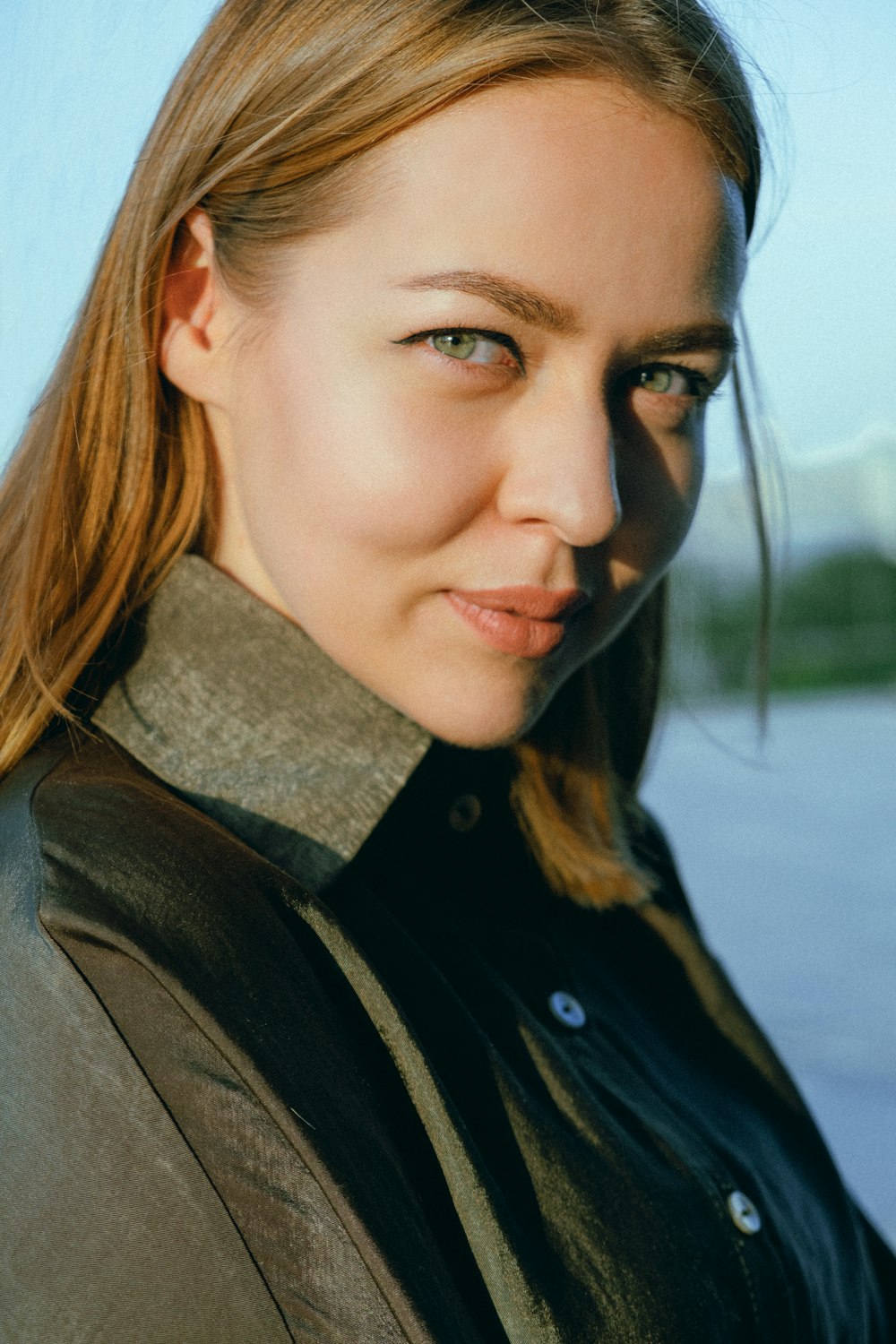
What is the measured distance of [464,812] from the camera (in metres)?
1.38

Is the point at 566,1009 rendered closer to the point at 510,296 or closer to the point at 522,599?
the point at 522,599

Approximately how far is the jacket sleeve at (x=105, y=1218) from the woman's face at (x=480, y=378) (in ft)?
1.40

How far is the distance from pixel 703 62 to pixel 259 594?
60 centimetres

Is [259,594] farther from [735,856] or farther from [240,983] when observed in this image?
[735,856]

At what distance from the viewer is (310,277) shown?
1078 mm

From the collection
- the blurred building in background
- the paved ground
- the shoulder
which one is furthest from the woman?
the blurred building in background

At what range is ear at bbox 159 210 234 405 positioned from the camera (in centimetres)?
119

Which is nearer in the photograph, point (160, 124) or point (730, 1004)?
point (160, 124)

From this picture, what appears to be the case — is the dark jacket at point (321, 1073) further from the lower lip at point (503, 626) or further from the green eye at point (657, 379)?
the green eye at point (657, 379)

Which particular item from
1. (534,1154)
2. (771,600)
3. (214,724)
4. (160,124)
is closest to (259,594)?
(214,724)

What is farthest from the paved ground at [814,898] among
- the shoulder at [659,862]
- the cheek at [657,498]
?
the cheek at [657,498]

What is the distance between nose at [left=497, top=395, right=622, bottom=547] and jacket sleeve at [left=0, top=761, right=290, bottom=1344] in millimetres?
494

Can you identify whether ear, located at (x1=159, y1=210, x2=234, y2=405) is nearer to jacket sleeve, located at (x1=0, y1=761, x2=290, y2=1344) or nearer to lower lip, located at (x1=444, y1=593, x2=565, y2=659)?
lower lip, located at (x1=444, y1=593, x2=565, y2=659)

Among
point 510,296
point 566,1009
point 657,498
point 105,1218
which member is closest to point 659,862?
point 566,1009
